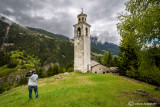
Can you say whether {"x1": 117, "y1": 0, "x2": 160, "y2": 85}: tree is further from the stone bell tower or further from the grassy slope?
the stone bell tower

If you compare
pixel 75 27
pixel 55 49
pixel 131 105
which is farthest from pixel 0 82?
pixel 55 49

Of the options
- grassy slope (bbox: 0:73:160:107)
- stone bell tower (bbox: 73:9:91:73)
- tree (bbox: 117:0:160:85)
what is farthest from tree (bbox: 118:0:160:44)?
stone bell tower (bbox: 73:9:91:73)

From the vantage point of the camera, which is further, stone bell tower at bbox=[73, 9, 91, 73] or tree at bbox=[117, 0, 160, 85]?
stone bell tower at bbox=[73, 9, 91, 73]

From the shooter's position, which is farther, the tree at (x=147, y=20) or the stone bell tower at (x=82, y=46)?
the stone bell tower at (x=82, y=46)

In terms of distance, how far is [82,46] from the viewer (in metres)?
25.1

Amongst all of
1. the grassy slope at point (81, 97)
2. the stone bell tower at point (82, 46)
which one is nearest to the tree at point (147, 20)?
the grassy slope at point (81, 97)

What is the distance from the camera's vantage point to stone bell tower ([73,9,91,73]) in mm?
24953

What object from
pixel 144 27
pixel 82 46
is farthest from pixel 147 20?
pixel 82 46

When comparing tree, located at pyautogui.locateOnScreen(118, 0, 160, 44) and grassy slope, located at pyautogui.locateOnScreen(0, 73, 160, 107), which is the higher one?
tree, located at pyautogui.locateOnScreen(118, 0, 160, 44)

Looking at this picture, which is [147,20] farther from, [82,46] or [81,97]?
[82,46]

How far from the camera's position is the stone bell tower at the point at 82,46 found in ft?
81.9

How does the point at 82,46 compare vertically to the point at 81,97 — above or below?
above

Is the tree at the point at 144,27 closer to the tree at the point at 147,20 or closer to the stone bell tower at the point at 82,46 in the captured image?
the tree at the point at 147,20

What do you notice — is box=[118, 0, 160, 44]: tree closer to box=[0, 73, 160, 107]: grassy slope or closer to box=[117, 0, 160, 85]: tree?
box=[117, 0, 160, 85]: tree
